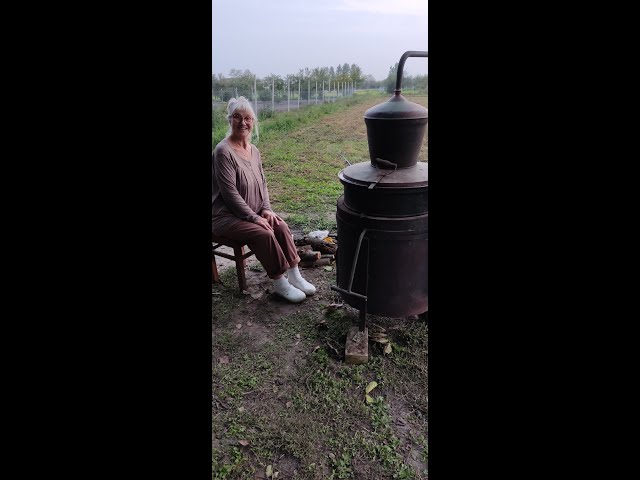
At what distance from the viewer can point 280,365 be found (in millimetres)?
3059

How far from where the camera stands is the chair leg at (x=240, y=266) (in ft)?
12.6

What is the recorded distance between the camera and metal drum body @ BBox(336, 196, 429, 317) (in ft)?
9.71

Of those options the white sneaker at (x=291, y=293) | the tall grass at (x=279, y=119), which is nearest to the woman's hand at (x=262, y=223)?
the white sneaker at (x=291, y=293)

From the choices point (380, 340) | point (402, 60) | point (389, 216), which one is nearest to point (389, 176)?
point (389, 216)

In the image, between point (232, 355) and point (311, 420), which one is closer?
point (311, 420)

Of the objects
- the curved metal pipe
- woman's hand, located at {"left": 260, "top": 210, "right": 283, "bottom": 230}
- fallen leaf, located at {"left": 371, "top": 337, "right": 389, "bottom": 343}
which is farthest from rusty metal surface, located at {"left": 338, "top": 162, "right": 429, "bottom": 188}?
fallen leaf, located at {"left": 371, "top": 337, "right": 389, "bottom": 343}

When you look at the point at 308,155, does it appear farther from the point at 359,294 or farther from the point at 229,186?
the point at 359,294

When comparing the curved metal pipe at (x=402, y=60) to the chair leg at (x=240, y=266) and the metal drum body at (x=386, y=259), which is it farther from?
the chair leg at (x=240, y=266)

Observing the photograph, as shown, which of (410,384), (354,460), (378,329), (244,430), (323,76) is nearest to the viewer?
(354,460)

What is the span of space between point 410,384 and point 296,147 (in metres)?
9.91

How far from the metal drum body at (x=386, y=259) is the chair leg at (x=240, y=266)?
3.25ft
